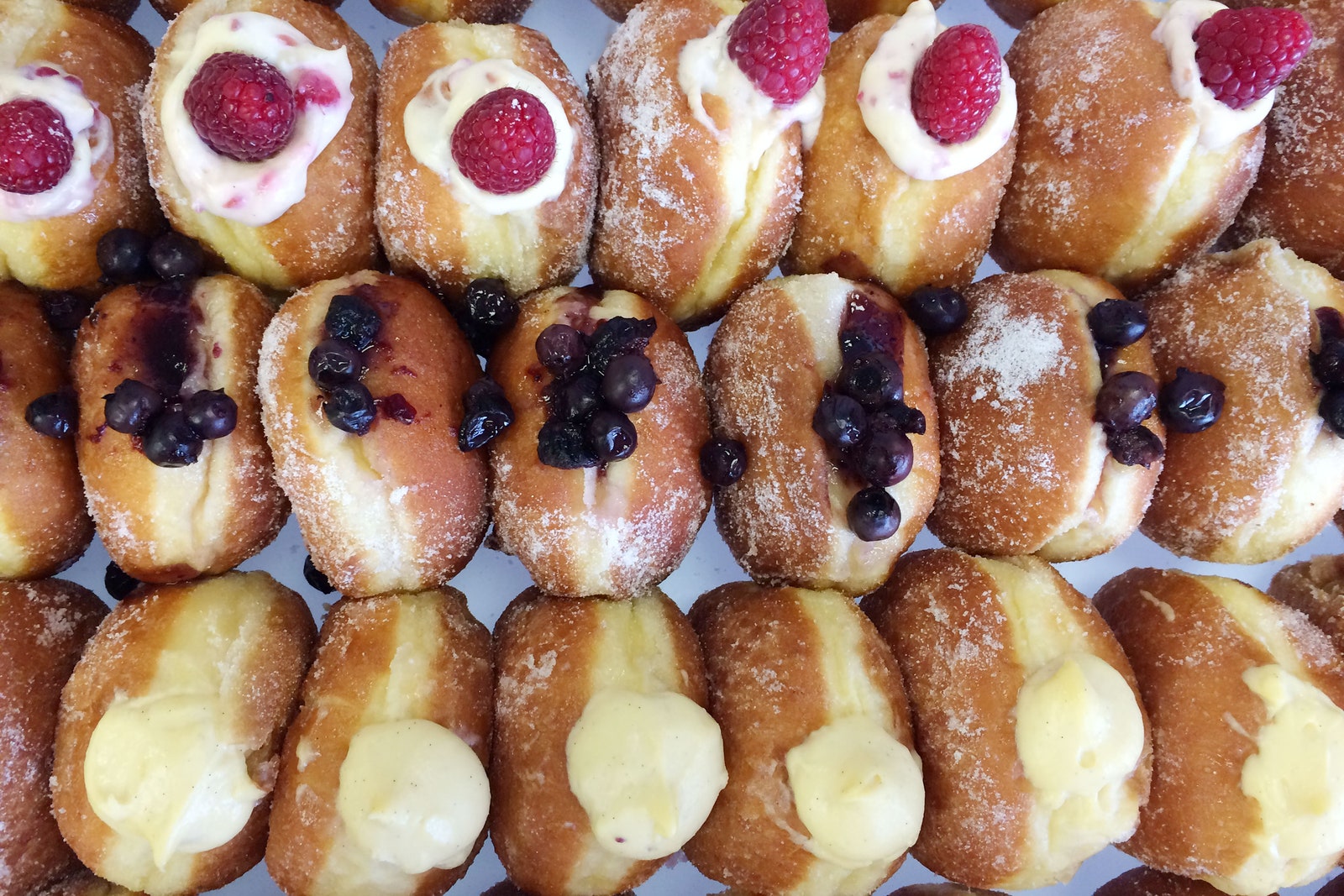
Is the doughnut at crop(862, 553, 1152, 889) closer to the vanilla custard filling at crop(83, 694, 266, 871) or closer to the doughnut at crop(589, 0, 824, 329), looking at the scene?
the doughnut at crop(589, 0, 824, 329)

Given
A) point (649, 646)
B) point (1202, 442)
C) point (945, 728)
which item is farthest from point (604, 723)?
point (1202, 442)

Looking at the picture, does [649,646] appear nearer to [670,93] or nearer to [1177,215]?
[670,93]

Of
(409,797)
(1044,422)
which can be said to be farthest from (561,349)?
(1044,422)

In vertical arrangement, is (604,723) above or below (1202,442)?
below

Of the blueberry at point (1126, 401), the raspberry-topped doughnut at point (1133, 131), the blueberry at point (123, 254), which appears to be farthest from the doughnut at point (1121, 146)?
the blueberry at point (123, 254)

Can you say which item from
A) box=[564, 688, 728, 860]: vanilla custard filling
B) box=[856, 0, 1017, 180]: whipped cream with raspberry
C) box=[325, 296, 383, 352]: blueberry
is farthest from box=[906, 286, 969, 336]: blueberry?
box=[325, 296, 383, 352]: blueberry

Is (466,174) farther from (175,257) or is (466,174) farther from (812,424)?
(812,424)
